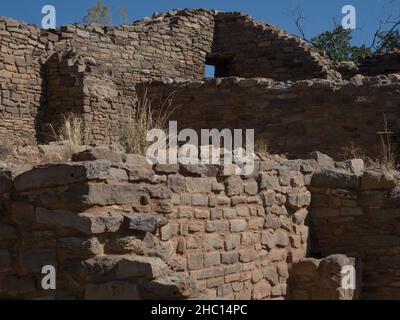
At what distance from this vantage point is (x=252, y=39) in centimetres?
1689

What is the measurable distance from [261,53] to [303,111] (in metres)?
6.57

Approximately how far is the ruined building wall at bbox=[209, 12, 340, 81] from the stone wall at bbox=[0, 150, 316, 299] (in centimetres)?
998

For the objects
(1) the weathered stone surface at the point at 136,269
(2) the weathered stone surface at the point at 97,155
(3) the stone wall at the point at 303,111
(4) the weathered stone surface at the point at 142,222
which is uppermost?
(3) the stone wall at the point at 303,111

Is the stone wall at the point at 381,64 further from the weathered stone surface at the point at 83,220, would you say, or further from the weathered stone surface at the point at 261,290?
the weathered stone surface at the point at 83,220

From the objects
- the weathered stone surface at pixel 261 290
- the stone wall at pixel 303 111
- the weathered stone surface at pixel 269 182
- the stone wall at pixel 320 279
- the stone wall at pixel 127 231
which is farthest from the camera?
the stone wall at pixel 303 111

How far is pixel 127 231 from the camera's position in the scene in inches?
186

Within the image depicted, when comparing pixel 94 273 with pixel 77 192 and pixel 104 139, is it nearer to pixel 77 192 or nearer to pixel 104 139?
pixel 77 192

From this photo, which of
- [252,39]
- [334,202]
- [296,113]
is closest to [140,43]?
[252,39]

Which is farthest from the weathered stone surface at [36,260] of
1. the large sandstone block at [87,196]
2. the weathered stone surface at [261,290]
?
the weathered stone surface at [261,290]

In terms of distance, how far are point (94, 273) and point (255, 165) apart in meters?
2.47

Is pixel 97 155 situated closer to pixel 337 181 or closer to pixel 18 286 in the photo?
→ pixel 18 286

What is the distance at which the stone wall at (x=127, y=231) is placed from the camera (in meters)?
4.46

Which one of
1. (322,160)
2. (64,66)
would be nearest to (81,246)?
(322,160)

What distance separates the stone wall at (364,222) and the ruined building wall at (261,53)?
326 inches
